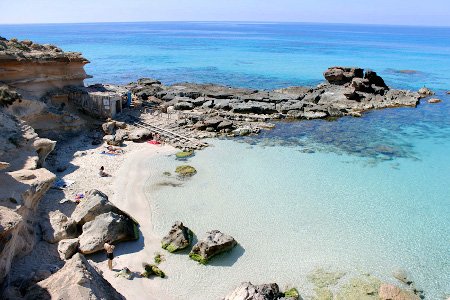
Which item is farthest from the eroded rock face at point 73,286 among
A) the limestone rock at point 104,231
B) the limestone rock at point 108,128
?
the limestone rock at point 108,128

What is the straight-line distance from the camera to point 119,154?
27.5 m

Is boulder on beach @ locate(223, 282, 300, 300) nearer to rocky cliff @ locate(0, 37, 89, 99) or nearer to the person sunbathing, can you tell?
the person sunbathing

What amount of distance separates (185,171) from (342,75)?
3377cm

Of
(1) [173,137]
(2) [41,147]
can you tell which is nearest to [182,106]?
(1) [173,137]

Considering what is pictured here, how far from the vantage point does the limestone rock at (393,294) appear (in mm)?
14312

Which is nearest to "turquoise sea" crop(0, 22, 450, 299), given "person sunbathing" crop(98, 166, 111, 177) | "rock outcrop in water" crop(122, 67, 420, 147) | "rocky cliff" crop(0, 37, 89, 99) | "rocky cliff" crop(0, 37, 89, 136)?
"rock outcrop in water" crop(122, 67, 420, 147)

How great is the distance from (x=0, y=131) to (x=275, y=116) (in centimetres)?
2474

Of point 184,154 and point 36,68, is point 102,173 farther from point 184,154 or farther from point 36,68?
point 36,68

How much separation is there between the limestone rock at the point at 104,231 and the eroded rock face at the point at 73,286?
5007 mm

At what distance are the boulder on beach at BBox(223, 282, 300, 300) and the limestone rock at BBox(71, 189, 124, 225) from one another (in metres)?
7.57

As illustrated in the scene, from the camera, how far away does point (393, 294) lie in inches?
567

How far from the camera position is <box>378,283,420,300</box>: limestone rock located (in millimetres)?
14312

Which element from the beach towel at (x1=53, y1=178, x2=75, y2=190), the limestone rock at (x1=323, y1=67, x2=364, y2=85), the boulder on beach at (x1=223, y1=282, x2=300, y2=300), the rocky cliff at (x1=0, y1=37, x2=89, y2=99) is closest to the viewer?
the boulder on beach at (x1=223, y1=282, x2=300, y2=300)

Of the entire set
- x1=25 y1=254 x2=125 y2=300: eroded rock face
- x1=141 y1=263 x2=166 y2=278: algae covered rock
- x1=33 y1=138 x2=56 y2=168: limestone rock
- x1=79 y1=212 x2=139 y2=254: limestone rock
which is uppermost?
x1=33 y1=138 x2=56 y2=168: limestone rock
